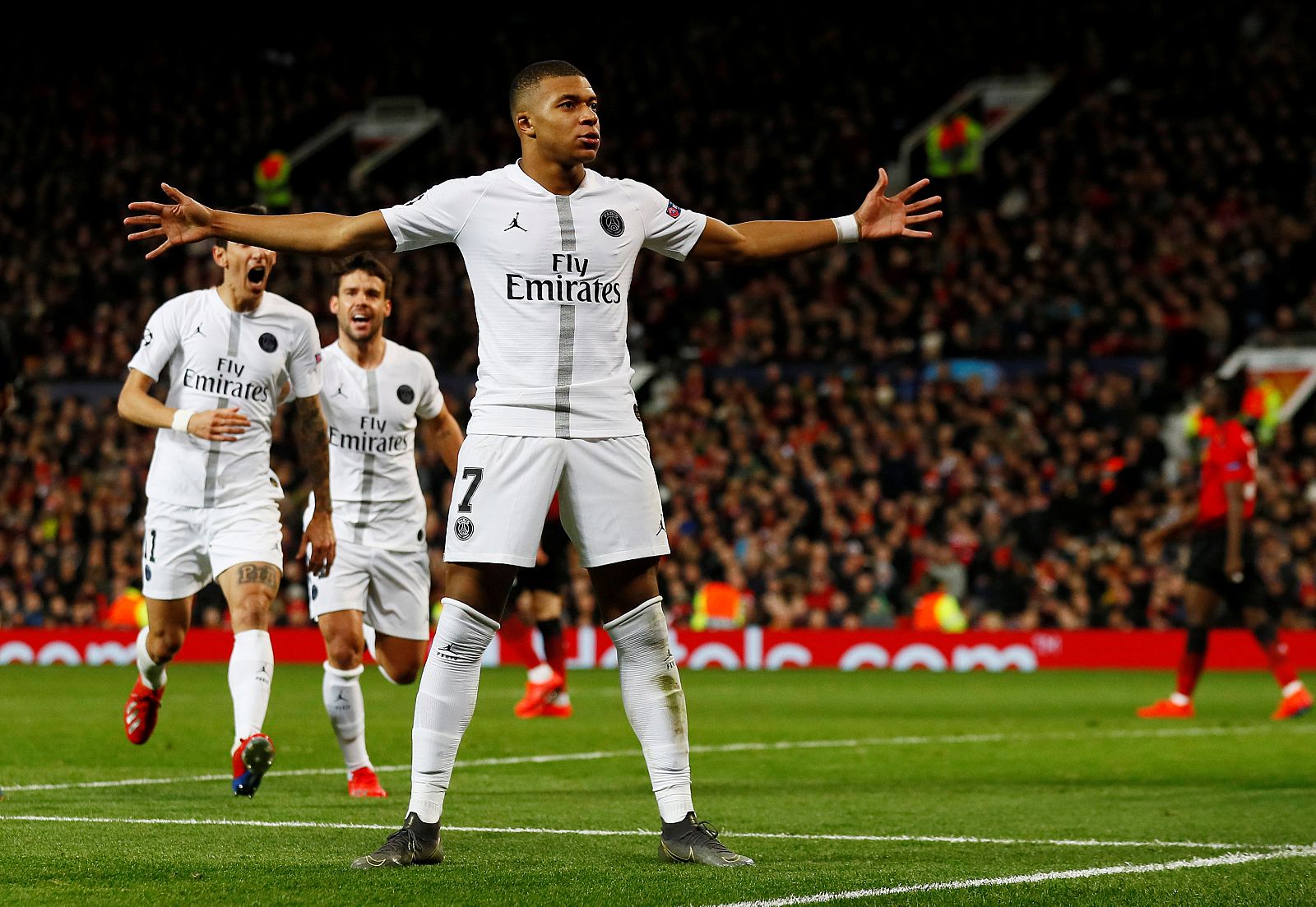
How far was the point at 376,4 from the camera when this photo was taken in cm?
3825

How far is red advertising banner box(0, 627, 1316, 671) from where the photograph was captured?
853 inches

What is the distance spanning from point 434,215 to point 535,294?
0.40 metres

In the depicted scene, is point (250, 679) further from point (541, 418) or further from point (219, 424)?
point (541, 418)

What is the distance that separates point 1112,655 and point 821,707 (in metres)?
7.27

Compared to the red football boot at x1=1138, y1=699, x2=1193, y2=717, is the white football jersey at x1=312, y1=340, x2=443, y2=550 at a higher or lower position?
higher

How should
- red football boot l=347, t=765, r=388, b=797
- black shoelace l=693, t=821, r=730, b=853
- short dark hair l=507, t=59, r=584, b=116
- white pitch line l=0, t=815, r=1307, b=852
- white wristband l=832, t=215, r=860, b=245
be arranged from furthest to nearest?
1. red football boot l=347, t=765, r=388, b=797
2. white pitch line l=0, t=815, r=1307, b=852
3. white wristband l=832, t=215, r=860, b=245
4. short dark hair l=507, t=59, r=584, b=116
5. black shoelace l=693, t=821, r=730, b=853

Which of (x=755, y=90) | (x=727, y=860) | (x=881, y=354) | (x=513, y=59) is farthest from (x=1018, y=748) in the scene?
(x=513, y=59)

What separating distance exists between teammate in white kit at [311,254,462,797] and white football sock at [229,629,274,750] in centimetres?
77

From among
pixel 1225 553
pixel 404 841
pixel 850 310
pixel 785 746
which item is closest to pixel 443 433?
pixel 785 746

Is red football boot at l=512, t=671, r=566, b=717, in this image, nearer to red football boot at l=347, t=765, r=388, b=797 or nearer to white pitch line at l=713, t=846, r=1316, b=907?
red football boot at l=347, t=765, r=388, b=797

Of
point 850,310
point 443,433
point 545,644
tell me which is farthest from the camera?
point 850,310

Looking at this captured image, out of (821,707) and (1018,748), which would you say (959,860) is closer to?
(1018,748)

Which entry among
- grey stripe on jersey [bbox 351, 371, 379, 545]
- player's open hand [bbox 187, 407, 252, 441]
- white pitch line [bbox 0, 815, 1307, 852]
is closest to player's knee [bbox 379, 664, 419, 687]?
grey stripe on jersey [bbox 351, 371, 379, 545]

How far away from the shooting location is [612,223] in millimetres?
6129
